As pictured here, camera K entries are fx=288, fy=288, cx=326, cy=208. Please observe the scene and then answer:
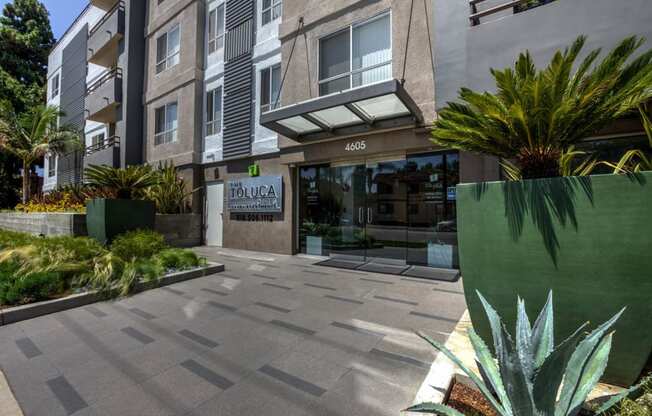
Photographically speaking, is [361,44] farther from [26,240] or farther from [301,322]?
Result: [26,240]

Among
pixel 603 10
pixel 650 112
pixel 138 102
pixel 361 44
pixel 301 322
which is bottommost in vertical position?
pixel 301 322

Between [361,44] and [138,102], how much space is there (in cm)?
1255

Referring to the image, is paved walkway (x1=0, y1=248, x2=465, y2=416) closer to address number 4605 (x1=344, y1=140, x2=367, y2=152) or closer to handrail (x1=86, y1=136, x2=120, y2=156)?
address number 4605 (x1=344, y1=140, x2=367, y2=152)

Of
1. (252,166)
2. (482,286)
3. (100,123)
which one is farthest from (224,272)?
(100,123)

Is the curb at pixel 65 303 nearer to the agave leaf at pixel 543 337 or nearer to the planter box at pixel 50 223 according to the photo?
the planter box at pixel 50 223

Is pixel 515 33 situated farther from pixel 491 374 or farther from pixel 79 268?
pixel 79 268

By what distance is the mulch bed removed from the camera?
201cm

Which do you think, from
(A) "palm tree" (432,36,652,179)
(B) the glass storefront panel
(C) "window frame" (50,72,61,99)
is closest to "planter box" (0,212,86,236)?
(B) the glass storefront panel

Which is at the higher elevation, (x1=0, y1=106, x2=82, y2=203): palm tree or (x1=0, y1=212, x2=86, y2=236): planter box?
(x1=0, y1=106, x2=82, y2=203): palm tree

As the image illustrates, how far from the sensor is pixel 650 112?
4812 millimetres

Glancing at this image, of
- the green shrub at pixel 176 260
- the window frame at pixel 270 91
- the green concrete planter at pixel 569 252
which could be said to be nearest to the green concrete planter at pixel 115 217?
the green shrub at pixel 176 260

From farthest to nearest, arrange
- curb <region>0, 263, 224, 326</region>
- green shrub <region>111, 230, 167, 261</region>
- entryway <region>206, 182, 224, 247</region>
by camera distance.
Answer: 1. entryway <region>206, 182, 224, 247</region>
2. green shrub <region>111, 230, 167, 261</region>
3. curb <region>0, 263, 224, 326</region>

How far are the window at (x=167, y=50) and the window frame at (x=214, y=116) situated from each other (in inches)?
122

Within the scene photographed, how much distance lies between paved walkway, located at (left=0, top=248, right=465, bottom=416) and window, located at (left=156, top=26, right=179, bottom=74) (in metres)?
12.8
